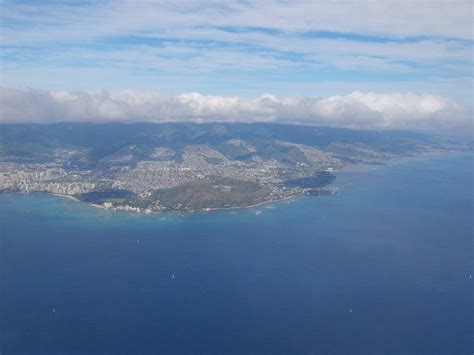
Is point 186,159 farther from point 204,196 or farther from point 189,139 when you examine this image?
point 204,196

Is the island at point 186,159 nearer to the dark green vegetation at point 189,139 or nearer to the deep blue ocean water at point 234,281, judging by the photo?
the dark green vegetation at point 189,139

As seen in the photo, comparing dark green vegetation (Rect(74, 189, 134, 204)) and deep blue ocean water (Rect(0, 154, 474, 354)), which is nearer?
deep blue ocean water (Rect(0, 154, 474, 354))

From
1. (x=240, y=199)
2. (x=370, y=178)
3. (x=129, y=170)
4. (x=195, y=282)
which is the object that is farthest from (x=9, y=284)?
(x=370, y=178)

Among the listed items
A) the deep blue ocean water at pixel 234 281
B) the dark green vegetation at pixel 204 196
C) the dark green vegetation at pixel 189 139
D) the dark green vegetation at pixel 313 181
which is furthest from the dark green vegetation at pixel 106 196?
the dark green vegetation at pixel 189 139

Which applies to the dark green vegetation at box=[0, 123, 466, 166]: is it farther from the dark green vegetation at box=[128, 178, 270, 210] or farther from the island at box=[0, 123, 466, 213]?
the dark green vegetation at box=[128, 178, 270, 210]

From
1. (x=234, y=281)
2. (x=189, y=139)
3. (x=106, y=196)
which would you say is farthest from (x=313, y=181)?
(x=189, y=139)

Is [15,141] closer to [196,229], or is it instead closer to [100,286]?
[196,229]

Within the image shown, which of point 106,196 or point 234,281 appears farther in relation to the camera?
point 106,196

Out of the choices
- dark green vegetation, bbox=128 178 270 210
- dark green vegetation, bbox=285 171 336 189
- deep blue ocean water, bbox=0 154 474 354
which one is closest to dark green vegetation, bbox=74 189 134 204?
dark green vegetation, bbox=128 178 270 210
